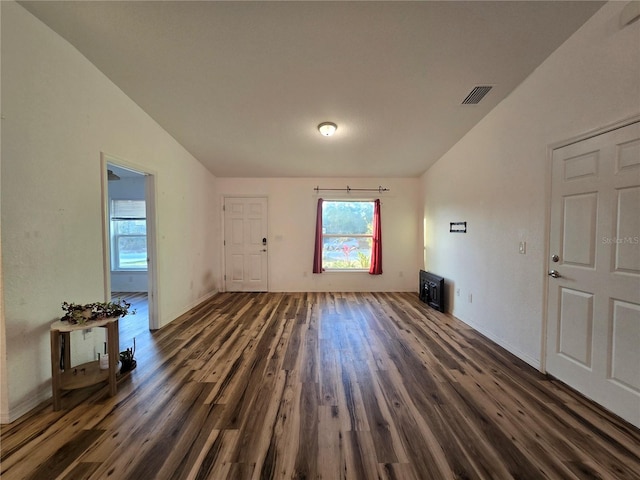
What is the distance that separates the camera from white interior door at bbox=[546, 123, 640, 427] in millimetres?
1625

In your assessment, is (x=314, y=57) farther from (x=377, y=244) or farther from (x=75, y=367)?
(x=377, y=244)

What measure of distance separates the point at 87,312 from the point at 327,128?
305cm

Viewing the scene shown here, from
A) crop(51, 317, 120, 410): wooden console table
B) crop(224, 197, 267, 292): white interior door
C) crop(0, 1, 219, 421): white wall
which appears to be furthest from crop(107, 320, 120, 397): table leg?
crop(224, 197, 267, 292): white interior door

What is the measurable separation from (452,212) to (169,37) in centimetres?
388

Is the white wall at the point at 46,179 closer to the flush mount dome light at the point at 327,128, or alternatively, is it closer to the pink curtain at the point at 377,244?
→ the flush mount dome light at the point at 327,128

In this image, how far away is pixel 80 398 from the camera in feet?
6.11

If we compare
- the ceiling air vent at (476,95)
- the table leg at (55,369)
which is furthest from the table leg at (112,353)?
the ceiling air vent at (476,95)

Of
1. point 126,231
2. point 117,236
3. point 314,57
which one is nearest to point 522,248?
point 314,57

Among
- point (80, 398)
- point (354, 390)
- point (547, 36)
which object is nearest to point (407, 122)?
point (547, 36)

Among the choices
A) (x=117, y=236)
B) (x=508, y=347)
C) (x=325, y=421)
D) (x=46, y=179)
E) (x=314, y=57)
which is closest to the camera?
(x=325, y=421)

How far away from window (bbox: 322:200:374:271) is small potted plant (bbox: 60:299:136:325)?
145 inches

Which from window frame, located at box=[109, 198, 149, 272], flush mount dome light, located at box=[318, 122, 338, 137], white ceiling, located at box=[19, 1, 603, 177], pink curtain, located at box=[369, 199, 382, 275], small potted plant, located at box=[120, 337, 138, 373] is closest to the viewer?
white ceiling, located at box=[19, 1, 603, 177]

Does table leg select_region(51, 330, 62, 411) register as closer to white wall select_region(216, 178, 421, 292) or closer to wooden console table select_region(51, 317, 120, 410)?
wooden console table select_region(51, 317, 120, 410)

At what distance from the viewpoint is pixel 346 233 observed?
5.23 meters
